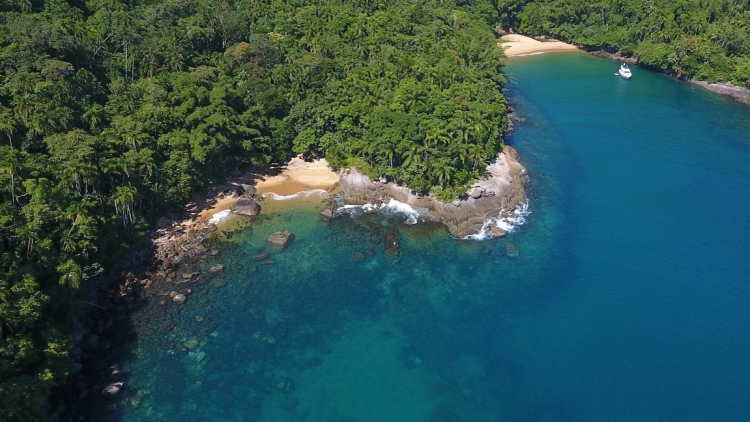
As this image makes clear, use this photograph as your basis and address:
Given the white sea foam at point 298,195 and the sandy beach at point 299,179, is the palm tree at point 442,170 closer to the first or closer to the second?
the sandy beach at point 299,179

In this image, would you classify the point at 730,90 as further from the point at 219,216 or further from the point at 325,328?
the point at 219,216

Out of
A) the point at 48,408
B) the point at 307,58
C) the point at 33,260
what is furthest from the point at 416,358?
the point at 307,58

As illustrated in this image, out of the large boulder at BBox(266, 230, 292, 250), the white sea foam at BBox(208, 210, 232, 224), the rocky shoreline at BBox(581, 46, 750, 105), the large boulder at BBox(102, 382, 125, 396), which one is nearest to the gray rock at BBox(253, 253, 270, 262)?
the large boulder at BBox(266, 230, 292, 250)

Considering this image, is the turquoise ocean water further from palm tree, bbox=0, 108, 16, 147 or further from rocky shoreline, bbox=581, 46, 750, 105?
rocky shoreline, bbox=581, 46, 750, 105

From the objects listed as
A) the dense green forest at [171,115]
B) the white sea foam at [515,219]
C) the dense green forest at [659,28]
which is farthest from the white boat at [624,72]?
the white sea foam at [515,219]

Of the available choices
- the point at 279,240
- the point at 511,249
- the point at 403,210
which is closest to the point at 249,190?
the point at 279,240

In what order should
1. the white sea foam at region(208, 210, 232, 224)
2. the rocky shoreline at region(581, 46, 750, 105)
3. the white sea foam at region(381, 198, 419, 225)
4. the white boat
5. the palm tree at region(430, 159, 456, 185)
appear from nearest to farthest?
the palm tree at region(430, 159, 456, 185) < the white sea foam at region(208, 210, 232, 224) < the white sea foam at region(381, 198, 419, 225) < the rocky shoreline at region(581, 46, 750, 105) < the white boat

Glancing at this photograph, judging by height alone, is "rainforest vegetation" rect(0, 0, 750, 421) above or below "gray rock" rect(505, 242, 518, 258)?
above
